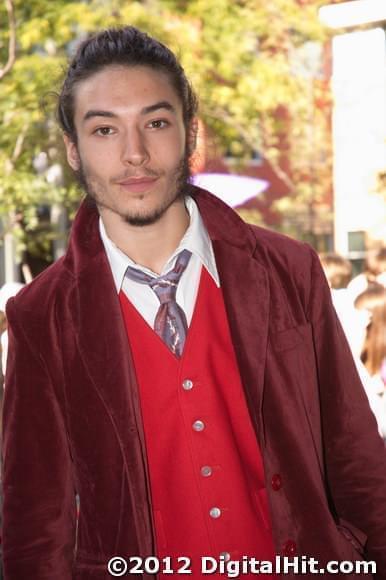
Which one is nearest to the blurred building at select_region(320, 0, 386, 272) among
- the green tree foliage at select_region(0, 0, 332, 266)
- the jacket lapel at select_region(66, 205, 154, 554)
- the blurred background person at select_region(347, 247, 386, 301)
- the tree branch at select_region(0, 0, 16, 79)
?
the green tree foliage at select_region(0, 0, 332, 266)

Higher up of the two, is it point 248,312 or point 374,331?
point 248,312

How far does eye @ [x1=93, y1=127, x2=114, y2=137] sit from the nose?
0.05 meters

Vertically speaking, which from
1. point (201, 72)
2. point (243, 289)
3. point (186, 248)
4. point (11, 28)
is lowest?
point (243, 289)

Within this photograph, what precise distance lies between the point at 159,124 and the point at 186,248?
32 centimetres

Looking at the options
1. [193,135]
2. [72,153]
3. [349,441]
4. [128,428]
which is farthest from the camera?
[193,135]

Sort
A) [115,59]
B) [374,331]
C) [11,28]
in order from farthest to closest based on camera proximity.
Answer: [11,28]
[374,331]
[115,59]

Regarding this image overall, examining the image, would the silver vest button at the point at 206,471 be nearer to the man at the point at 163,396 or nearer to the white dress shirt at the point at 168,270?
the man at the point at 163,396

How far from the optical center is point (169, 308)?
2.42m

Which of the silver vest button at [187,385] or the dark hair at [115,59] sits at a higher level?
the dark hair at [115,59]

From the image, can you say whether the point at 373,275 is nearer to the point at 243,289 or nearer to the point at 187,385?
the point at 243,289

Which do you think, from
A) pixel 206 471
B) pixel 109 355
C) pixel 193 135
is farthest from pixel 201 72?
pixel 206 471

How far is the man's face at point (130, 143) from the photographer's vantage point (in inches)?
92.8

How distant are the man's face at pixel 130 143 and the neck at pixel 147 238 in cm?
4

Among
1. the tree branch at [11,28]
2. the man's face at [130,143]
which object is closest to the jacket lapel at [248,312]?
the man's face at [130,143]
